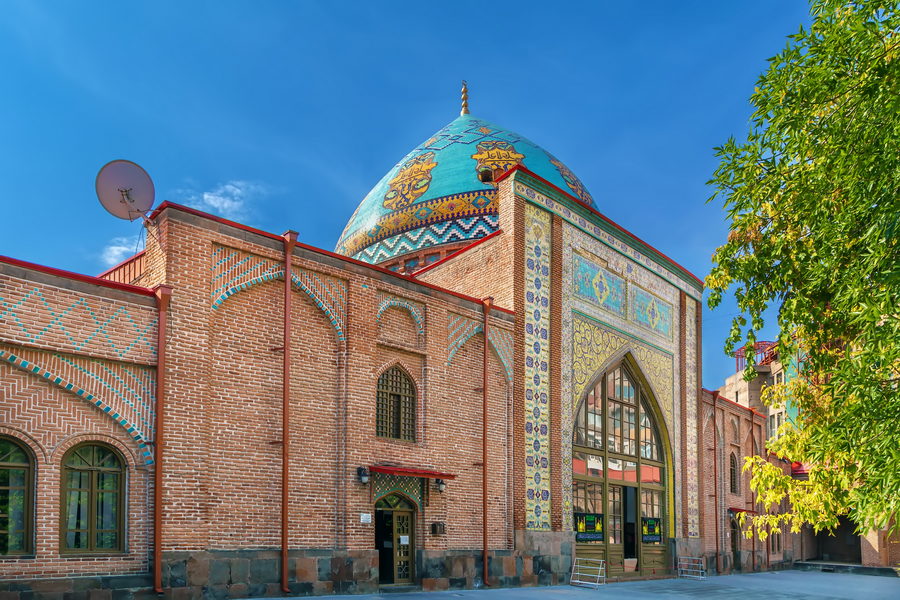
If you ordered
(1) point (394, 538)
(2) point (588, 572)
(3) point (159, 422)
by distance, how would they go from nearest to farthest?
(3) point (159, 422) → (1) point (394, 538) → (2) point (588, 572)

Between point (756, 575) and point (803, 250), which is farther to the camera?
point (756, 575)

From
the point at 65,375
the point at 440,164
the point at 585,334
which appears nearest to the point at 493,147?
the point at 440,164

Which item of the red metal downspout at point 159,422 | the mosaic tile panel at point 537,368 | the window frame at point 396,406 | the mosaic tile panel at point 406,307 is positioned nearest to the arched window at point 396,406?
the window frame at point 396,406

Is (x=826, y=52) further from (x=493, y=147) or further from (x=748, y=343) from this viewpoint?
(x=493, y=147)

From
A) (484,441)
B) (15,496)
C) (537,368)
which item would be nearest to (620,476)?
(537,368)

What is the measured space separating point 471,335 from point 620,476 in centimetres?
731

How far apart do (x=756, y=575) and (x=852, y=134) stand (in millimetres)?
22305

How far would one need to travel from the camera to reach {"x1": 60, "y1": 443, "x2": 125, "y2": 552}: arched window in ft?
36.6

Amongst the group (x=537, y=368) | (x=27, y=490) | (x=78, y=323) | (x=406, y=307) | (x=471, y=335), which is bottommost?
(x=27, y=490)

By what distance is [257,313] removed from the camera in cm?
1384

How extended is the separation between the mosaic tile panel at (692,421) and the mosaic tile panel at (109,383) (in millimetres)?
17655

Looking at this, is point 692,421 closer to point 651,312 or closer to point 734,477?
point 651,312

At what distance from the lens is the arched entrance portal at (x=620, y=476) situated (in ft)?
68.1

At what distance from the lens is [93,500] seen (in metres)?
11.4
